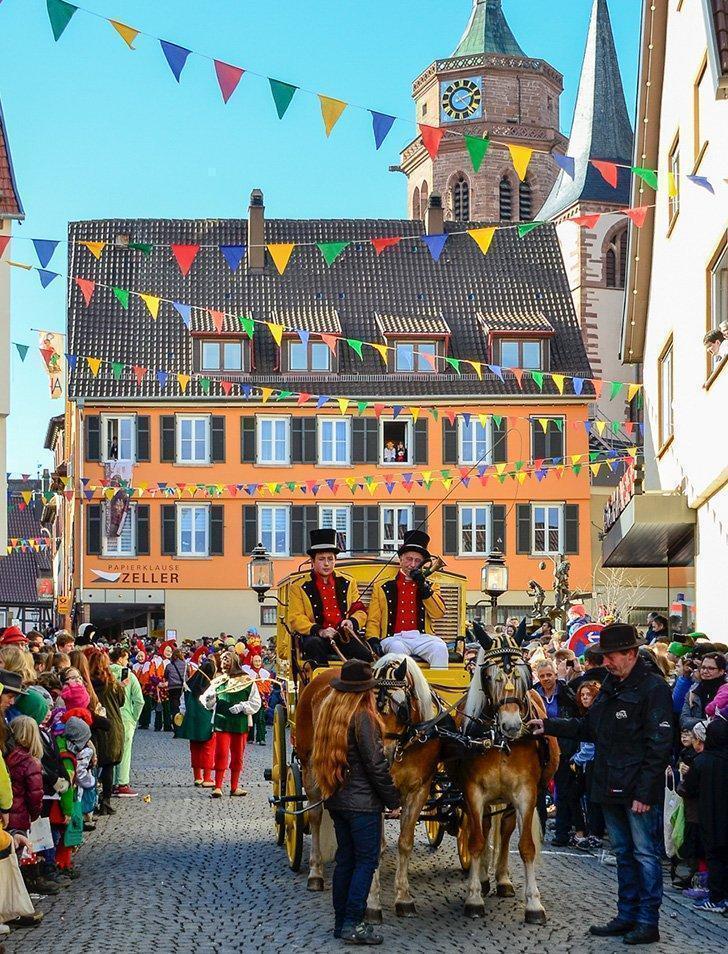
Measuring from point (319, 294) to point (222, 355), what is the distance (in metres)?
4.30

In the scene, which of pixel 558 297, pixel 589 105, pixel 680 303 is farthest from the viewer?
pixel 589 105

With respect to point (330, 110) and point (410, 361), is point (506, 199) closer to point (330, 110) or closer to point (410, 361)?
point (410, 361)

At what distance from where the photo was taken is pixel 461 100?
3639 inches

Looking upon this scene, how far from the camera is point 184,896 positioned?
1257cm

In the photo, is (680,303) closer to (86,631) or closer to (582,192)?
(86,631)

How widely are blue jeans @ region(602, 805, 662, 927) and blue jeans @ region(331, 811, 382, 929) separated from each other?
1.56 m

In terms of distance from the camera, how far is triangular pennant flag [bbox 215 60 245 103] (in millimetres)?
15156

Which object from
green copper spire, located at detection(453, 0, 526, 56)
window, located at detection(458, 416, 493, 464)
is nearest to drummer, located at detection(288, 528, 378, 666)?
window, located at detection(458, 416, 493, 464)

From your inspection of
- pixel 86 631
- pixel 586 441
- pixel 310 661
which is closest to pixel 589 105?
pixel 586 441

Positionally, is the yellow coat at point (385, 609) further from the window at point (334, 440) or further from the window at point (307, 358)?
the window at point (307, 358)

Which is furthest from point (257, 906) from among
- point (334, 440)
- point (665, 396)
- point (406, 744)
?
point (334, 440)

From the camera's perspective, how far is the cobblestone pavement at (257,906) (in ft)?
34.7

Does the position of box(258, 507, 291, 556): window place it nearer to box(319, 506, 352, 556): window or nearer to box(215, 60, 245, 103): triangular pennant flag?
box(319, 506, 352, 556): window

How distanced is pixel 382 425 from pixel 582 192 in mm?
26016
